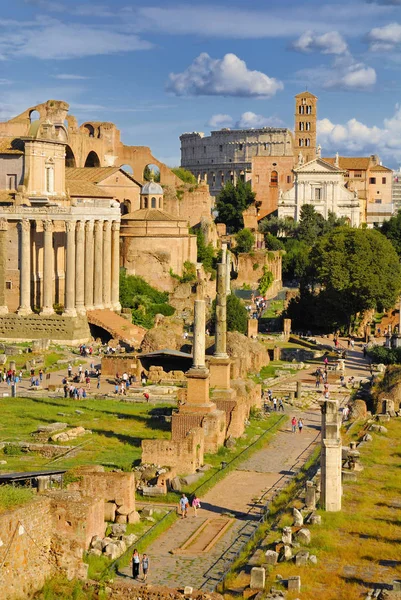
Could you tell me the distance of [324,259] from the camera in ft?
260

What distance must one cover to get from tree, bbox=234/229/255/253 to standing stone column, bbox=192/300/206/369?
61.5 metres

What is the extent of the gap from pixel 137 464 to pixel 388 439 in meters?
10.6

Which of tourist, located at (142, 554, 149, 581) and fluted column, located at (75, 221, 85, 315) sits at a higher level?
fluted column, located at (75, 221, 85, 315)

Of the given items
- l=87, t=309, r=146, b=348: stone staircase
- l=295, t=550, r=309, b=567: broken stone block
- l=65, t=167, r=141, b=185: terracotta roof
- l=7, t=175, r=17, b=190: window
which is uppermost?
l=65, t=167, r=141, b=185: terracotta roof

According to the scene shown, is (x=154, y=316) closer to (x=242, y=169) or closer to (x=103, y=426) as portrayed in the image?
(x=103, y=426)

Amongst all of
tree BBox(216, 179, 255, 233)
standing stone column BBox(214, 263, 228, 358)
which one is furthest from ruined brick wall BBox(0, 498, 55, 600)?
tree BBox(216, 179, 255, 233)

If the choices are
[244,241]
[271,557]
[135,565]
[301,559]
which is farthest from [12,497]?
[244,241]

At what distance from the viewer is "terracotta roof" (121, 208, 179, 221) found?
85.1 metres

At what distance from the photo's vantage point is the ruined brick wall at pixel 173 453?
38469 mm


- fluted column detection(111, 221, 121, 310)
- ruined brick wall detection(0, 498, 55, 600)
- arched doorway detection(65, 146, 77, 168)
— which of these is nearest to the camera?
ruined brick wall detection(0, 498, 55, 600)

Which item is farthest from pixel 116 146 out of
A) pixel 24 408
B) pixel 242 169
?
pixel 242 169

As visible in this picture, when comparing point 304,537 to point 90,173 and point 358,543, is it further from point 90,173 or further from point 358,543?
point 90,173

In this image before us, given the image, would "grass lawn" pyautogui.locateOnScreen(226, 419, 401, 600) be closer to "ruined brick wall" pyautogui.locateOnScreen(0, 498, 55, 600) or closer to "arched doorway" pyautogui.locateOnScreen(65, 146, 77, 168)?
"ruined brick wall" pyautogui.locateOnScreen(0, 498, 55, 600)

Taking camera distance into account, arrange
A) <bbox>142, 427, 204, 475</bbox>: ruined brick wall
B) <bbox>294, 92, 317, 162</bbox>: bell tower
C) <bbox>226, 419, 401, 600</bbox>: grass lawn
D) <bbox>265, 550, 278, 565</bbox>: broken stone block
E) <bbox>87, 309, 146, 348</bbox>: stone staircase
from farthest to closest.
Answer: <bbox>294, 92, 317, 162</bbox>: bell tower, <bbox>87, 309, 146, 348</bbox>: stone staircase, <bbox>142, 427, 204, 475</bbox>: ruined brick wall, <bbox>265, 550, 278, 565</bbox>: broken stone block, <bbox>226, 419, 401, 600</bbox>: grass lawn
